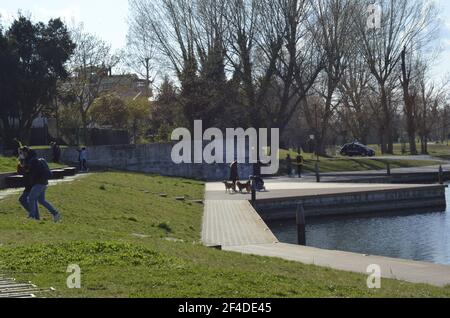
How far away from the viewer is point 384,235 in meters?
26.0

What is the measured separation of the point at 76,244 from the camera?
12086 millimetres

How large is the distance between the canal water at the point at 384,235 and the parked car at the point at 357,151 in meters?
35.5

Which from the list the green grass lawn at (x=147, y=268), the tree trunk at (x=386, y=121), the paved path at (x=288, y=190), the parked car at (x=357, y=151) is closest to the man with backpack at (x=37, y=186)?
the green grass lawn at (x=147, y=268)

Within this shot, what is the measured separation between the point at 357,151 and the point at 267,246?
53.6 meters

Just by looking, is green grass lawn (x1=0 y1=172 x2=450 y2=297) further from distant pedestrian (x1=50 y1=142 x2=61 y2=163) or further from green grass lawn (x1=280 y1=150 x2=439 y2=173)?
green grass lawn (x1=280 y1=150 x2=439 y2=173)

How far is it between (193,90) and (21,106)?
1284 cm

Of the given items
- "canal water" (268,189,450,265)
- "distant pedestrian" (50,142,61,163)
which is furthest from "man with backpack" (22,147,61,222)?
"distant pedestrian" (50,142,61,163)

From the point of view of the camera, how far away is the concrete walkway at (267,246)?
504 inches

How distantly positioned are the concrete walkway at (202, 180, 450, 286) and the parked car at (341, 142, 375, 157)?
1419 inches

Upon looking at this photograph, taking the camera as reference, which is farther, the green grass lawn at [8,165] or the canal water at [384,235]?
the green grass lawn at [8,165]

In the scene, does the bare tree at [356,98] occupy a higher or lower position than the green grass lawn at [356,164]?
higher

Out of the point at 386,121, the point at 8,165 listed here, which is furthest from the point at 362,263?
the point at 386,121

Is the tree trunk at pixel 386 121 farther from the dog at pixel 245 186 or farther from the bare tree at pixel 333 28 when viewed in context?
the dog at pixel 245 186

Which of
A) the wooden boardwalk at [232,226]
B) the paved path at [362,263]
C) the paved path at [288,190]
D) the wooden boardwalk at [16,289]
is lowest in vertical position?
the wooden boardwalk at [232,226]
